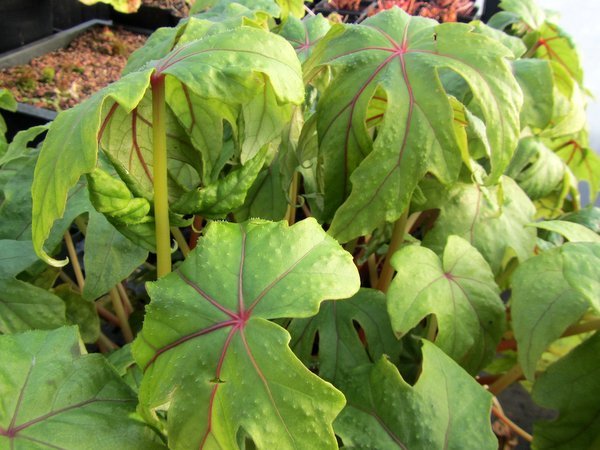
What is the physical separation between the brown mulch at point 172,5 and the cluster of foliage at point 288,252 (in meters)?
1.52

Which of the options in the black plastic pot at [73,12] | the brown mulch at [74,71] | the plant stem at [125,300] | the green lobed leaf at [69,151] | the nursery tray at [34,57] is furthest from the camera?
the black plastic pot at [73,12]

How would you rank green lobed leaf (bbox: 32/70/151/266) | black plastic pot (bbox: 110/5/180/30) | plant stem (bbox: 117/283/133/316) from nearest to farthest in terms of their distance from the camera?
green lobed leaf (bbox: 32/70/151/266) < plant stem (bbox: 117/283/133/316) < black plastic pot (bbox: 110/5/180/30)

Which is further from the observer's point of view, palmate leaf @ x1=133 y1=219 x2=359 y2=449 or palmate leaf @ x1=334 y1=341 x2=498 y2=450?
palmate leaf @ x1=334 y1=341 x2=498 y2=450

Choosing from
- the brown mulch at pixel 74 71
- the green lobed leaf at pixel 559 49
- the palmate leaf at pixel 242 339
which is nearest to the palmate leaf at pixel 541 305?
the palmate leaf at pixel 242 339

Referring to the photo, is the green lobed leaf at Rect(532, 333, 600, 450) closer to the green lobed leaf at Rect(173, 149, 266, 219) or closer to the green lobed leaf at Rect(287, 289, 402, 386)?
the green lobed leaf at Rect(287, 289, 402, 386)

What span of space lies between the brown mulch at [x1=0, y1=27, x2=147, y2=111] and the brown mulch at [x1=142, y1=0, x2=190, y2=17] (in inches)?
5.7

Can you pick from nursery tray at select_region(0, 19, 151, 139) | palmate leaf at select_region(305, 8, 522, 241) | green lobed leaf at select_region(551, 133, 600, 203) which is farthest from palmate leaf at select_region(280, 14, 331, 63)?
nursery tray at select_region(0, 19, 151, 139)

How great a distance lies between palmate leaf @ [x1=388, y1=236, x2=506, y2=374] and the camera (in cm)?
67

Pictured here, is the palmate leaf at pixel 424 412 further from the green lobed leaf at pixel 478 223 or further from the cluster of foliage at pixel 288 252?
the green lobed leaf at pixel 478 223

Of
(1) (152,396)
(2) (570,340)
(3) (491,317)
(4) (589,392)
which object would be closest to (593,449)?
(4) (589,392)

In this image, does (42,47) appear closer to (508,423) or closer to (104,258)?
(104,258)

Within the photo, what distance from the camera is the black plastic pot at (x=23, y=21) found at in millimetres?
2004

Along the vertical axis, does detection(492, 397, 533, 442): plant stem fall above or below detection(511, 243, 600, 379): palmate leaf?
below

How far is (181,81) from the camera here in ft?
1.72
